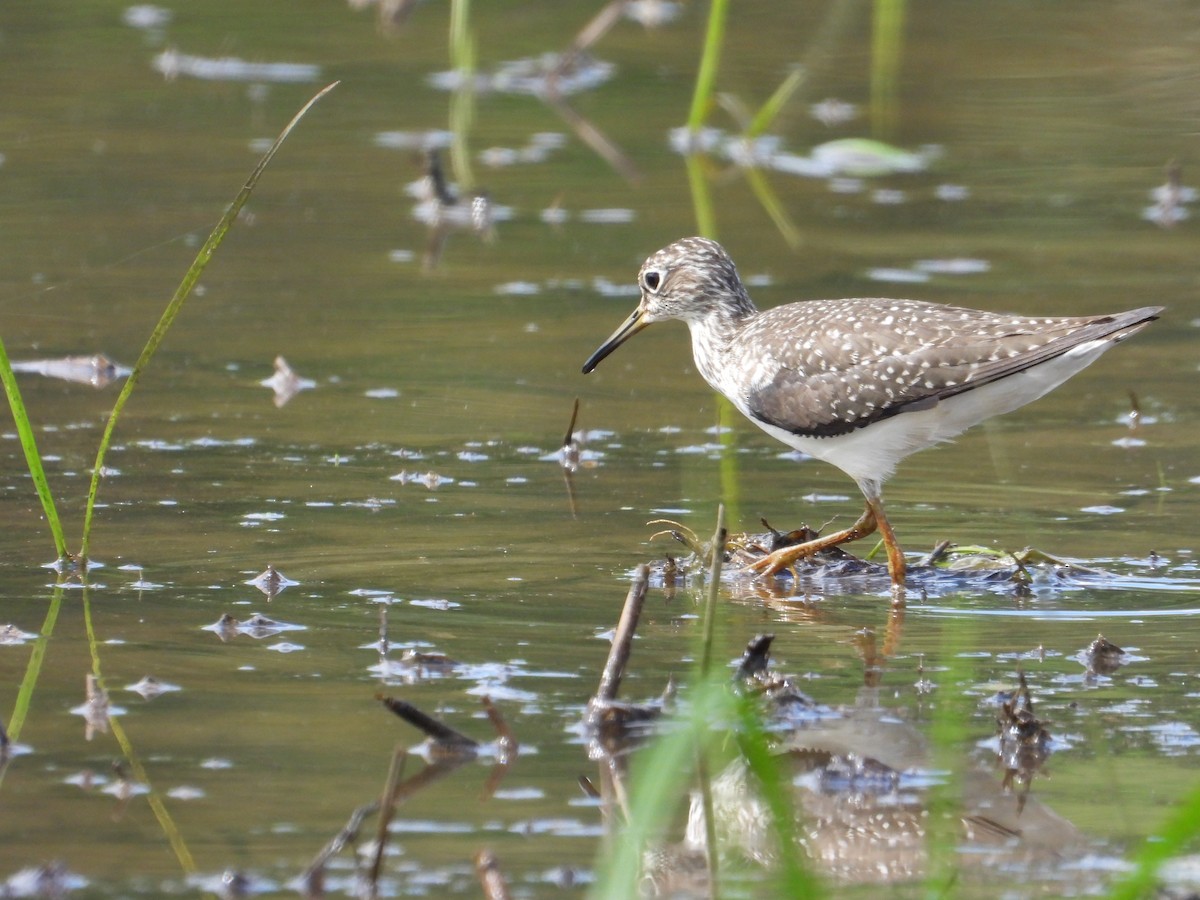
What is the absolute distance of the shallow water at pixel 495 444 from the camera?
5031 mm

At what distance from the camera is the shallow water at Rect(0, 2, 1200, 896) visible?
5.03 meters

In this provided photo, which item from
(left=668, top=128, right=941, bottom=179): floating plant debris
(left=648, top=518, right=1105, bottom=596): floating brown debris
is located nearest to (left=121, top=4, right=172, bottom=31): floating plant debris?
(left=668, top=128, right=941, bottom=179): floating plant debris

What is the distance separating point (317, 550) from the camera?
700 centimetres

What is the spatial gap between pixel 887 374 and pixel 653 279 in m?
1.63

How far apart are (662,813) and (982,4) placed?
15.2 metres

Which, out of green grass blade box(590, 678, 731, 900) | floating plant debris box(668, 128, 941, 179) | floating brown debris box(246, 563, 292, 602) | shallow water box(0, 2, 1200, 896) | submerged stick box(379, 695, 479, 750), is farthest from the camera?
floating plant debris box(668, 128, 941, 179)

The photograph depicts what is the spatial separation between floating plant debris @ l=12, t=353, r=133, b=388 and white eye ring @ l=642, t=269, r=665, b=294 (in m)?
2.45

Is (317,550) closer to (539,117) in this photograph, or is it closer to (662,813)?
(662,813)

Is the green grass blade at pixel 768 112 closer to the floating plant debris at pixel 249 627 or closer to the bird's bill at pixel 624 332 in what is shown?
the bird's bill at pixel 624 332

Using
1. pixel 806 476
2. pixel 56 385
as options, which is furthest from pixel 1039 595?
pixel 56 385

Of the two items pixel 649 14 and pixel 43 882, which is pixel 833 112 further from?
pixel 43 882

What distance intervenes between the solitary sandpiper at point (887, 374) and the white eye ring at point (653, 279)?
77cm

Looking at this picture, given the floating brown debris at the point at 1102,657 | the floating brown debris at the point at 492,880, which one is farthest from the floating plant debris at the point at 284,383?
the floating brown debris at the point at 492,880

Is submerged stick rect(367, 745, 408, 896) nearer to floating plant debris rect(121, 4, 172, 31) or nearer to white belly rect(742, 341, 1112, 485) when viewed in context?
white belly rect(742, 341, 1112, 485)
